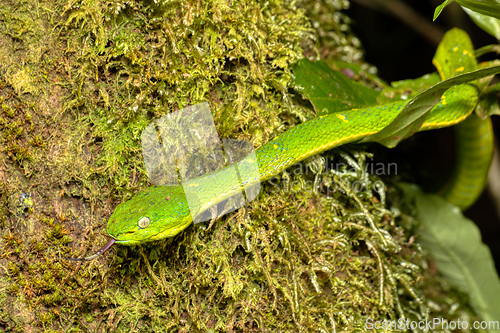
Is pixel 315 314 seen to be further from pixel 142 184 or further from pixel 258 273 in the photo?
pixel 142 184

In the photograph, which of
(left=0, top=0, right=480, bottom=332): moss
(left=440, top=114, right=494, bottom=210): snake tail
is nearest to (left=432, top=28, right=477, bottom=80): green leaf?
(left=440, top=114, right=494, bottom=210): snake tail

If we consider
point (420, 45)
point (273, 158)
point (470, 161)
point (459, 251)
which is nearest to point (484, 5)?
point (273, 158)

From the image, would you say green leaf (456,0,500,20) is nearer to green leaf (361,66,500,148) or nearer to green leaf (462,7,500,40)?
green leaf (361,66,500,148)

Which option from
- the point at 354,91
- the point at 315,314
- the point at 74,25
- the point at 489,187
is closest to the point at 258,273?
the point at 315,314

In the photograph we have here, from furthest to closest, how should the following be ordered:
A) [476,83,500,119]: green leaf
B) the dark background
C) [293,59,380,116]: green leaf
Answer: the dark background < [476,83,500,119]: green leaf < [293,59,380,116]: green leaf

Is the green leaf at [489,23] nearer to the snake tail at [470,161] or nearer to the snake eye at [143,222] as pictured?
the snake tail at [470,161]
